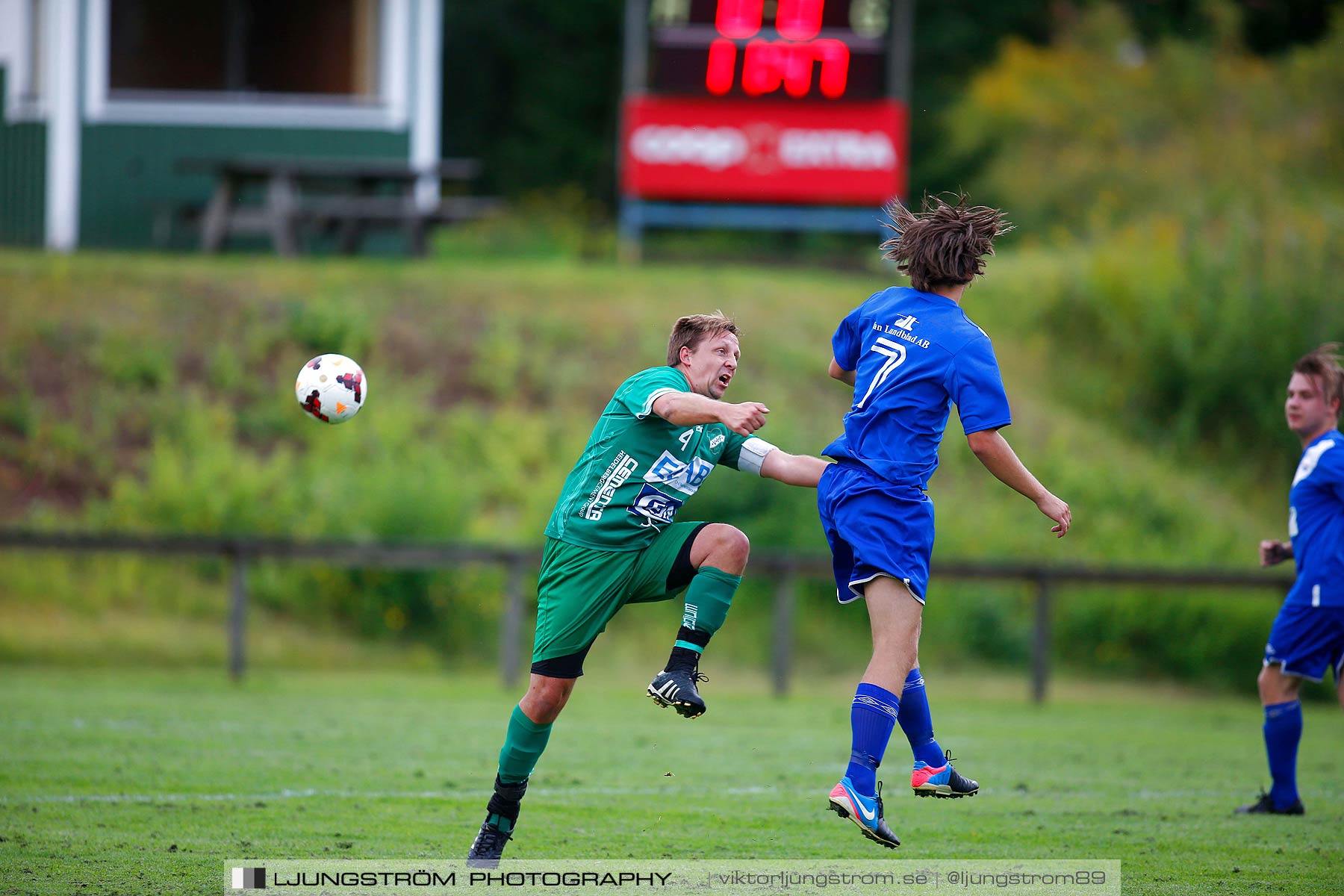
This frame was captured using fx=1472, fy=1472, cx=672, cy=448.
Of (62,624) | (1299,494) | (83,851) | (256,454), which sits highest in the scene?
(1299,494)

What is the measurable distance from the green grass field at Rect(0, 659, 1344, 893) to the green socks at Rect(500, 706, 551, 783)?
413 millimetres

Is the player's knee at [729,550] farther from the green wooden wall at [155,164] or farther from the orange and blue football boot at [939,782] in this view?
the green wooden wall at [155,164]

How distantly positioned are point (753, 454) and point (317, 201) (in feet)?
48.2

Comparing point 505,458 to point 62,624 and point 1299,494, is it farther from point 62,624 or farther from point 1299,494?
point 1299,494

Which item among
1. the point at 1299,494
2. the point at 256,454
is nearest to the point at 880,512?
the point at 1299,494

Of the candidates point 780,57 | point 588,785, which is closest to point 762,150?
point 780,57

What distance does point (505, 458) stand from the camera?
16.0m

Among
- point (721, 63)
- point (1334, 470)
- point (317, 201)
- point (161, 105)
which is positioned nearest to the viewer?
point (1334, 470)

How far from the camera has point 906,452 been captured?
5270 mm

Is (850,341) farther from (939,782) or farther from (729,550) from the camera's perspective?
(939,782)

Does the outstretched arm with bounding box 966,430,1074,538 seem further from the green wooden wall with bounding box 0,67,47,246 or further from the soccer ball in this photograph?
the green wooden wall with bounding box 0,67,47,246

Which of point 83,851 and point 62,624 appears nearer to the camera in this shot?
point 83,851

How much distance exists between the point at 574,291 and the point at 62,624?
25.8ft

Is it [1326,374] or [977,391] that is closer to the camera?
[977,391]
